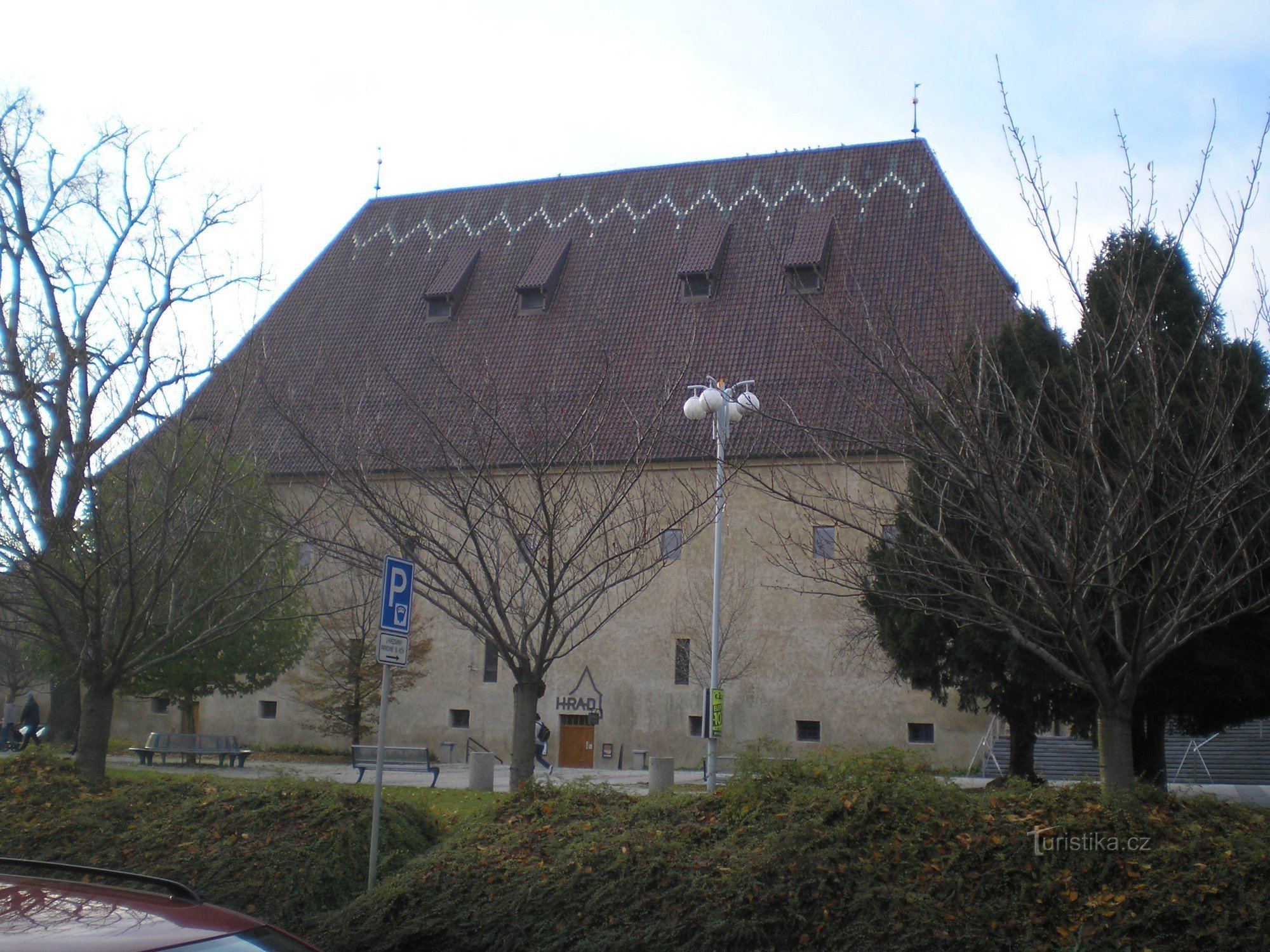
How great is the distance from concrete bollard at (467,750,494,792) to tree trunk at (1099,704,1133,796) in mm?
12382

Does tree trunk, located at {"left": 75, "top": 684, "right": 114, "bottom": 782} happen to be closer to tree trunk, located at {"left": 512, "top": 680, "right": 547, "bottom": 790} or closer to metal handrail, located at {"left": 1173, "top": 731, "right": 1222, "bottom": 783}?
tree trunk, located at {"left": 512, "top": 680, "right": 547, "bottom": 790}

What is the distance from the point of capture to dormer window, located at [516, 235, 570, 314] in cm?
3647

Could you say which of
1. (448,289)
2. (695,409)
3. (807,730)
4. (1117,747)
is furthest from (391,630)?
(448,289)

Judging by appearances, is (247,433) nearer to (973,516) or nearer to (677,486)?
(973,516)

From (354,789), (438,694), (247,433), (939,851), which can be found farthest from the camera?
(438,694)

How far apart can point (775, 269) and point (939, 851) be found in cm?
2757

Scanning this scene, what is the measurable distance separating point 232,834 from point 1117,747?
7.42 metres

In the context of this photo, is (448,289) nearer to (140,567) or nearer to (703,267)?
(703,267)

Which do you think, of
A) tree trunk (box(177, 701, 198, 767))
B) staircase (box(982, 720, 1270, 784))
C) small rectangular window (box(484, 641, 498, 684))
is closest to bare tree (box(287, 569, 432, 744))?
small rectangular window (box(484, 641, 498, 684))

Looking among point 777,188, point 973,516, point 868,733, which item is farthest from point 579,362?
point 973,516

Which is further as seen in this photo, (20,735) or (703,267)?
(703,267)

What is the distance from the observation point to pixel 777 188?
36094 mm

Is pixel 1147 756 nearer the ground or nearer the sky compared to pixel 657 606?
nearer the ground

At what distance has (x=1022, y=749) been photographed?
21.3 m
